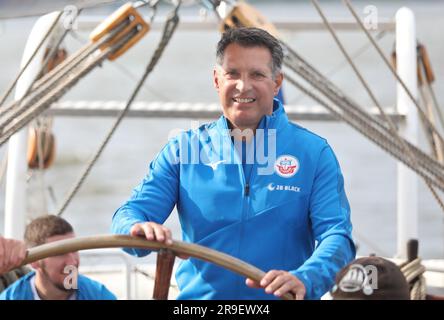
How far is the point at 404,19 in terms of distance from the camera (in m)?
6.75

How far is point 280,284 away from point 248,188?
482 millimetres

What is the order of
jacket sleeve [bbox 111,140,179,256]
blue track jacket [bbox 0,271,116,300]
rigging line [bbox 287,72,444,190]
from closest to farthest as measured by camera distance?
1. jacket sleeve [bbox 111,140,179,256]
2. blue track jacket [bbox 0,271,116,300]
3. rigging line [bbox 287,72,444,190]

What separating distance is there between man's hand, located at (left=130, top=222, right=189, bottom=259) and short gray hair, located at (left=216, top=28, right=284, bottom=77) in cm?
68

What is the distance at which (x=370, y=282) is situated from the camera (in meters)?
3.06

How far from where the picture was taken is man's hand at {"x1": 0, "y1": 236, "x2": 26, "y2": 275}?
3213mm

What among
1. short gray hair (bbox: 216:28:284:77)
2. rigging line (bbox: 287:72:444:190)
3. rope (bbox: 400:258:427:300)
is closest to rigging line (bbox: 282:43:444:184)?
rigging line (bbox: 287:72:444:190)

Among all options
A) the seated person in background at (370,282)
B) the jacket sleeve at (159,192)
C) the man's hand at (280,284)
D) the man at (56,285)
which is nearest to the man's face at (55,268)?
the man at (56,285)

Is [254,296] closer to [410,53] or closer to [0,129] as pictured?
[0,129]

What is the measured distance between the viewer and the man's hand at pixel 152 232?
321cm

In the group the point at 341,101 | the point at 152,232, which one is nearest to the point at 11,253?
the point at 152,232

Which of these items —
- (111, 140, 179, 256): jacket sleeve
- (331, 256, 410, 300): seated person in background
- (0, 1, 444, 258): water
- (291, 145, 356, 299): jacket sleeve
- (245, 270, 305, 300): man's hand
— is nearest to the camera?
(331, 256, 410, 300): seated person in background

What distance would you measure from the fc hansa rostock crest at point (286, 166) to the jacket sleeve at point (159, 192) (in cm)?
30

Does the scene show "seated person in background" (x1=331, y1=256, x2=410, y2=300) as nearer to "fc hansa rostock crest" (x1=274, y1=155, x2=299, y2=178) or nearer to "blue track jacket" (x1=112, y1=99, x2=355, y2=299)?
"blue track jacket" (x1=112, y1=99, x2=355, y2=299)

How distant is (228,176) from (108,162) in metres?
13.3
